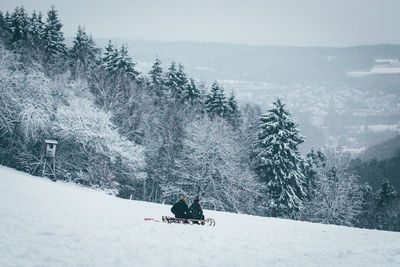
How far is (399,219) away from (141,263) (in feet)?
164

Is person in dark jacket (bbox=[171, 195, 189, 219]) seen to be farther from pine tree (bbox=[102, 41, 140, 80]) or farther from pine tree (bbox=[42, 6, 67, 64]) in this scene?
pine tree (bbox=[42, 6, 67, 64])

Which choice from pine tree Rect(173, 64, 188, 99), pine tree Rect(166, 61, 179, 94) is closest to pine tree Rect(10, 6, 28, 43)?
pine tree Rect(166, 61, 179, 94)

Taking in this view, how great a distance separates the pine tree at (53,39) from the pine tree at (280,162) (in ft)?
98.4

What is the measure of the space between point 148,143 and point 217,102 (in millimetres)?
12601

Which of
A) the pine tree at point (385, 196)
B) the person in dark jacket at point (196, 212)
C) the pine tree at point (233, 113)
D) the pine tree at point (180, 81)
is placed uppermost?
the pine tree at point (180, 81)

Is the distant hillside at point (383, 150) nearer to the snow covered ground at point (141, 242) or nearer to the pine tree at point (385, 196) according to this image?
the pine tree at point (385, 196)

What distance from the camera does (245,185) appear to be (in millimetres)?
34469

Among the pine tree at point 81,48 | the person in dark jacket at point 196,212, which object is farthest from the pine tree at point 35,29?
the person in dark jacket at point 196,212

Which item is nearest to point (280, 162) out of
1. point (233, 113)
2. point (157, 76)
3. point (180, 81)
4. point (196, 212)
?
point (233, 113)

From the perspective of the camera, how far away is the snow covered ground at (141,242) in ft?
28.8

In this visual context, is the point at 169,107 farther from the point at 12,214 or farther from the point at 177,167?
the point at 12,214

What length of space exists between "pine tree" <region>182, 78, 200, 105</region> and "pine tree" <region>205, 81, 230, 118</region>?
113 inches

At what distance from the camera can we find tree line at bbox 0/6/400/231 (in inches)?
1177

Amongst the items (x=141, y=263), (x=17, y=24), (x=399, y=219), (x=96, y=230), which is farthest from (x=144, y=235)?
(x=399, y=219)
